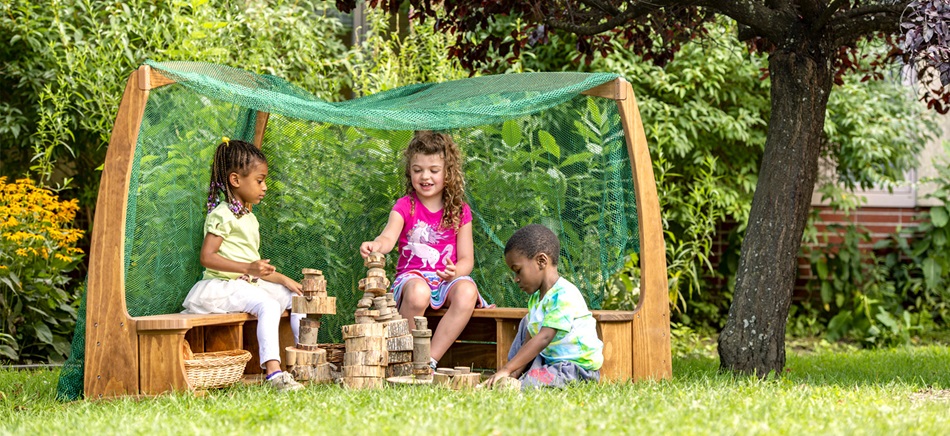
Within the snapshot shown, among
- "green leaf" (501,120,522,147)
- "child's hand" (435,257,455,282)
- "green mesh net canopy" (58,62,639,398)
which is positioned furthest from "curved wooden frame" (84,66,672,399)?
"green leaf" (501,120,522,147)

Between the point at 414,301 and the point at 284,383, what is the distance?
872mm

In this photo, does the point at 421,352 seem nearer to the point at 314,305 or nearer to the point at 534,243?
the point at 314,305

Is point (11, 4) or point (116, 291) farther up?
point (11, 4)

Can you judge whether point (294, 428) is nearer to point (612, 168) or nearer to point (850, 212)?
point (612, 168)

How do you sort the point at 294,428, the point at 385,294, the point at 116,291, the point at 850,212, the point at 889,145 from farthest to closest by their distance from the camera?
the point at 850,212, the point at 889,145, the point at 385,294, the point at 116,291, the point at 294,428

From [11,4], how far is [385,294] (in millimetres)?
4121

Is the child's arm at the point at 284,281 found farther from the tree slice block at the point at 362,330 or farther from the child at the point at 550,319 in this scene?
the child at the point at 550,319

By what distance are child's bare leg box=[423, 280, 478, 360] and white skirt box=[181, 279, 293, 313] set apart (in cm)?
86

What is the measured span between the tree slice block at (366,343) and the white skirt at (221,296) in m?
0.58

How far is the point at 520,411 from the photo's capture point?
3787 millimetres

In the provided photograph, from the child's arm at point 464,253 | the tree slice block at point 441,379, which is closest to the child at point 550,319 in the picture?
the tree slice block at point 441,379

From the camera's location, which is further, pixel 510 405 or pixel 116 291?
pixel 116 291

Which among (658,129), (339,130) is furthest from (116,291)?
(658,129)

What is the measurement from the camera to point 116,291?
459cm
